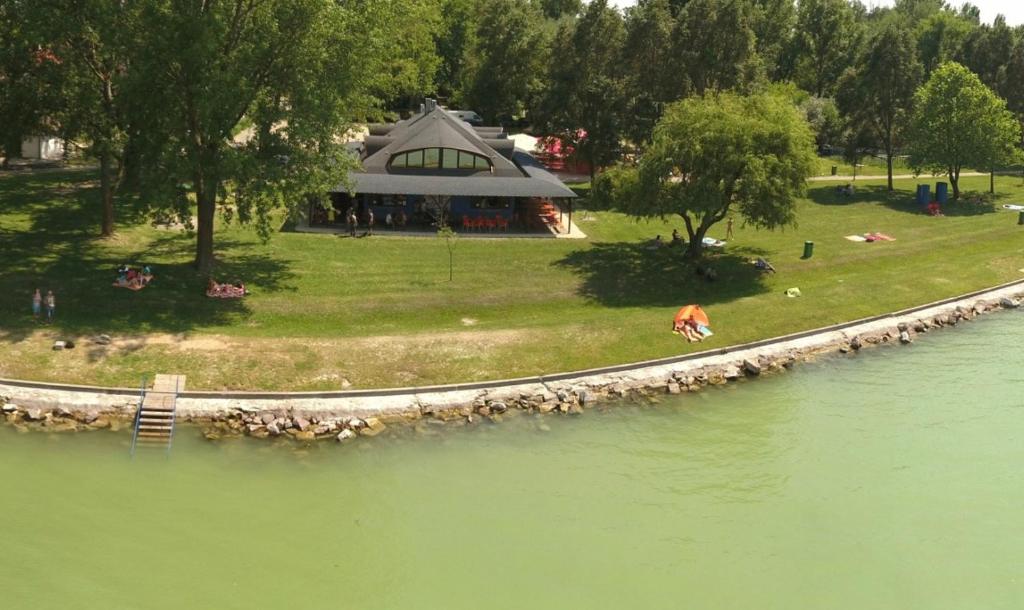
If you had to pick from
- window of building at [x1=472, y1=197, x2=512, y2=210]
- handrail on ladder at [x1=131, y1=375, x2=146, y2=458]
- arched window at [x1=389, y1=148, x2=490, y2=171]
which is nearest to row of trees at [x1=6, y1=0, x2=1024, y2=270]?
arched window at [x1=389, y1=148, x2=490, y2=171]

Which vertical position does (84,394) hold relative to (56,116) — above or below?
below

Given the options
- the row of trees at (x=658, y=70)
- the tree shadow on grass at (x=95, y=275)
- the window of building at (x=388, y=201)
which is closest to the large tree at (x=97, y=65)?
the tree shadow on grass at (x=95, y=275)

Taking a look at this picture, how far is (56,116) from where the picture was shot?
4184cm

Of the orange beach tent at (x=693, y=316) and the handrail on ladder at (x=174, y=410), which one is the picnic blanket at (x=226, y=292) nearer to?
the handrail on ladder at (x=174, y=410)

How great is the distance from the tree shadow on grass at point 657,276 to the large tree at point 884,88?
2790 cm

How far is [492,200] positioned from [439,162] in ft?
13.7

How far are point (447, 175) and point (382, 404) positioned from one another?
26.4 meters

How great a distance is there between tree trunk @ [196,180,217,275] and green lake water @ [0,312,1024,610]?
12.9 m

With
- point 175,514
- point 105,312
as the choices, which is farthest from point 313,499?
point 105,312

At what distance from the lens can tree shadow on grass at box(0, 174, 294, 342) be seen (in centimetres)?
3422

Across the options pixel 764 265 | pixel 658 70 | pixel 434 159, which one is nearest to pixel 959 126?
pixel 658 70

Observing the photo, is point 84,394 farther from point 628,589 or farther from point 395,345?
point 628,589

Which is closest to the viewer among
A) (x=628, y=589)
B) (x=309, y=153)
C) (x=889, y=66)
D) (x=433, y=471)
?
(x=628, y=589)

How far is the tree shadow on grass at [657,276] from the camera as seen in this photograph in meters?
42.0
